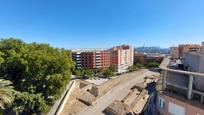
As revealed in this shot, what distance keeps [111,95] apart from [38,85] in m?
15.2

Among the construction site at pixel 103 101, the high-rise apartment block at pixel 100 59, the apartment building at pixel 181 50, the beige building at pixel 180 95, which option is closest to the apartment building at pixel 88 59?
the high-rise apartment block at pixel 100 59

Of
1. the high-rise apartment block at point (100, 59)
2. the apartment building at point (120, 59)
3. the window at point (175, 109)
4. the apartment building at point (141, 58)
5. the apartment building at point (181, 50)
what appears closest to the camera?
the window at point (175, 109)

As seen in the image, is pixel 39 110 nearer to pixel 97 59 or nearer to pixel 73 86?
pixel 73 86

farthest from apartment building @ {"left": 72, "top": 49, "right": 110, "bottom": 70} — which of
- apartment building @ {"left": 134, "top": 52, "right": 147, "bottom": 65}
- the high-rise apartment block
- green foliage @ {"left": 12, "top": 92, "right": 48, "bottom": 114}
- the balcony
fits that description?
the balcony

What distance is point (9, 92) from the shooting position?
15547mm

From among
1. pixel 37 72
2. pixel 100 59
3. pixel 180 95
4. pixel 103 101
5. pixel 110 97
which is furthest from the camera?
pixel 100 59

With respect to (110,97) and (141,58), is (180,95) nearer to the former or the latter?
(110,97)

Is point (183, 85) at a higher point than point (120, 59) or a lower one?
higher

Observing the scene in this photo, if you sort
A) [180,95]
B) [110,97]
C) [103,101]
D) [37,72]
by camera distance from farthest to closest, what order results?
[110,97] → [103,101] → [37,72] → [180,95]

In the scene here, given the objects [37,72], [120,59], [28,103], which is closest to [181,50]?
[120,59]

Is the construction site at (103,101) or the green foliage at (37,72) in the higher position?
the green foliage at (37,72)

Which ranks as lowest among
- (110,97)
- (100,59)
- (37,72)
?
(110,97)

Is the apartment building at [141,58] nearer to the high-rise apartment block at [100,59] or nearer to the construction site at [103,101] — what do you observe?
the high-rise apartment block at [100,59]

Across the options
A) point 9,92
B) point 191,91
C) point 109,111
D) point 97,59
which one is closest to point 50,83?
→ point 9,92
